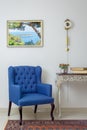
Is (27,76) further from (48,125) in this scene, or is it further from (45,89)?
(48,125)

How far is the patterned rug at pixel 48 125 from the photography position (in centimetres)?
370

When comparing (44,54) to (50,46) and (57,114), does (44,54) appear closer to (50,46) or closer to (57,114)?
(50,46)

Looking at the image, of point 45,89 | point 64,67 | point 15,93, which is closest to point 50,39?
point 64,67

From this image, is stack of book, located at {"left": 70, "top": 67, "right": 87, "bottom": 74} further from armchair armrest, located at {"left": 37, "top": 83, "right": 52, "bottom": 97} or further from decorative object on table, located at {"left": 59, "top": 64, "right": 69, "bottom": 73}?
armchair armrest, located at {"left": 37, "top": 83, "right": 52, "bottom": 97}

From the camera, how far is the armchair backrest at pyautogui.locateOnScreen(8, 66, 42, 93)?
4.57m

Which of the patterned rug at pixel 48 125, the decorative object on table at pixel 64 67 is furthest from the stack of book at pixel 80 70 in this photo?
the patterned rug at pixel 48 125

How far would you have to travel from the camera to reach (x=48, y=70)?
4852 millimetres

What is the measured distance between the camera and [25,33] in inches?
187

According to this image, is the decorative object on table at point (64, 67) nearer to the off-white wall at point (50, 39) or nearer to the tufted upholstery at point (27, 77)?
the off-white wall at point (50, 39)

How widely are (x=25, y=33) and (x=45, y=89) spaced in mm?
1197

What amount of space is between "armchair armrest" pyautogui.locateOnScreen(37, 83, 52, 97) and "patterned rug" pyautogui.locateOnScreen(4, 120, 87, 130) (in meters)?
0.51

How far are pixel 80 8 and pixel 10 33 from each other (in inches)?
58.1

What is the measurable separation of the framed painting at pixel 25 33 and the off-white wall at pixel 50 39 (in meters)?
0.08

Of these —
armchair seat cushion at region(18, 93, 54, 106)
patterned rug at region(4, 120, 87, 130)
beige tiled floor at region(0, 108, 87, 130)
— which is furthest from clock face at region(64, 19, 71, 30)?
patterned rug at region(4, 120, 87, 130)
